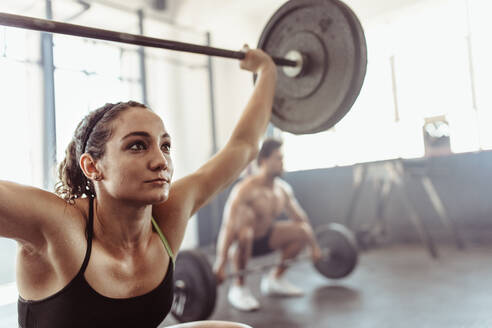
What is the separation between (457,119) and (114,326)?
4.43m

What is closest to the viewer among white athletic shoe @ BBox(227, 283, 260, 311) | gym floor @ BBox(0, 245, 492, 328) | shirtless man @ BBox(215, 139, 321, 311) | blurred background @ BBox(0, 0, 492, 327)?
gym floor @ BBox(0, 245, 492, 328)

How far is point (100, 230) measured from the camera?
0.93 metres

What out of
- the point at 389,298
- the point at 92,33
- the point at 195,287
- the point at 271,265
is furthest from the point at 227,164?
the point at 389,298

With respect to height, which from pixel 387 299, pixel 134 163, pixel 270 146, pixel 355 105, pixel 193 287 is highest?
pixel 355 105

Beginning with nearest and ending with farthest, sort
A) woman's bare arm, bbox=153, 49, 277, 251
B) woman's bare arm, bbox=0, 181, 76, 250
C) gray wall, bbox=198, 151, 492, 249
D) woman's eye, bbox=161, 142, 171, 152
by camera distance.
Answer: woman's bare arm, bbox=0, 181, 76, 250 < woman's eye, bbox=161, 142, 171, 152 < woman's bare arm, bbox=153, 49, 277, 251 < gray wall, bbox=198, 151, 492, 249

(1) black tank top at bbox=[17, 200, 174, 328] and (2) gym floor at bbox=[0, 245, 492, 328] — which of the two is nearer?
(1) black tank top at bbox=[17, 200, 174, 328]

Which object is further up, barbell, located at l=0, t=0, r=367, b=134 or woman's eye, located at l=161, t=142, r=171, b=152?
barbell, located at l=0, t=0, r=367, b=134

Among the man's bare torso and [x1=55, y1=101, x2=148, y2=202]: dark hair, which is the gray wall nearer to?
the man's bare torso

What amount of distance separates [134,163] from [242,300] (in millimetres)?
1977

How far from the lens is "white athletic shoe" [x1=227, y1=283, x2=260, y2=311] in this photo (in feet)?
8.41

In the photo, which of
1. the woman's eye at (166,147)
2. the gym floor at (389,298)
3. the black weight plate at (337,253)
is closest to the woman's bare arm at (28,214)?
the woman's eye at (166,147)

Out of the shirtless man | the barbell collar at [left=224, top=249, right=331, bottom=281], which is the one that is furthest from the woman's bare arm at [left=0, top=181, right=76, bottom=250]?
the shirtless man

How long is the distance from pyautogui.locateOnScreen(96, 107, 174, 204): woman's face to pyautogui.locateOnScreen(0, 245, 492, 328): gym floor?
150 cm

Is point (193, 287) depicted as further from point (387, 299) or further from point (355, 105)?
point (355, 105)
